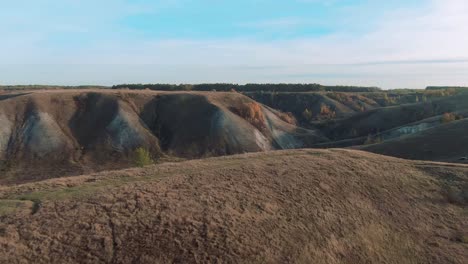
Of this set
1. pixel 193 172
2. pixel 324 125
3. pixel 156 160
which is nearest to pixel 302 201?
pixel 193 172

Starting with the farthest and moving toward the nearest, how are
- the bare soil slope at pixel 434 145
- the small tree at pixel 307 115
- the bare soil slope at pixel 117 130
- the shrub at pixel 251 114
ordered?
the small tree at pixel 307 115 → the shrub at pixel 251 114 → the bare soil slope at pixel 117 130 → the bare soil slope at pixel 434 145

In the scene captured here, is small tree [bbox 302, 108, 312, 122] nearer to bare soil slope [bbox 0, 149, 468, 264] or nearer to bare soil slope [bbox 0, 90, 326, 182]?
bare soil slope [bbox 0, 90, 326, 182]

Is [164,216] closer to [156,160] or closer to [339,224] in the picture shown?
[339,224]

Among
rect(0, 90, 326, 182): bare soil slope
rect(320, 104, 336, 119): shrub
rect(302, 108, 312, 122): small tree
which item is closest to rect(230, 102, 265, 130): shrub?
rect(0, 90, 326, 182): bare soil slope

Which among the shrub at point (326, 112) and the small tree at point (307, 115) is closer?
the small tree at point (307, 115)

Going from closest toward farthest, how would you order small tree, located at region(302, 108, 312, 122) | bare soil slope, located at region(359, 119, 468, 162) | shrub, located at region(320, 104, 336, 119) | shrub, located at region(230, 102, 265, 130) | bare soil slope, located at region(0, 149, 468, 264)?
bare soil slope, located at region(0, 149, 468, 264), bare soil slope, located at region(359, 119, 468, 162), shrub, located at region(230, 102, 265, 130), small tree, located at region(302, 108, 312, 122), shrub, located at region(320, 104, 336, 119)

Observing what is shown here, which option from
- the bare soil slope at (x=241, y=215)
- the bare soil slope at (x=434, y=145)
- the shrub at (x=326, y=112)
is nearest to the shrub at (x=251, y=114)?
the bare soil slope at (x=434, y=145)

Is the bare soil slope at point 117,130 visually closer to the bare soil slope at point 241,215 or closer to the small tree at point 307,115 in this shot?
the small tree at point 307,115
